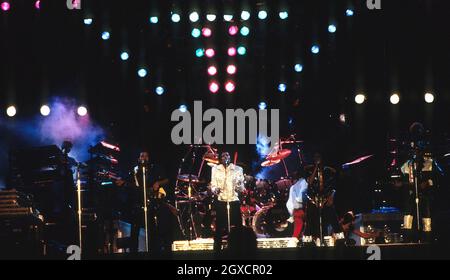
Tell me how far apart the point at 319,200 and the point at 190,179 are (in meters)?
2.64

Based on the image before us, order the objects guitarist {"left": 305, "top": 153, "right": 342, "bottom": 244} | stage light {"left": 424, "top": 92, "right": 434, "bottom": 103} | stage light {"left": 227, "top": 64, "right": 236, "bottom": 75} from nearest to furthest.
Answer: guitarist {"left": 305, "top": 153, "right": 342, "bottom": 244} < stage light {"left": 424, "top": 92, "right": 434, "bottom": 103} < stage light {"left": 227, "top": 64, "right": 236, "bottom": 75}

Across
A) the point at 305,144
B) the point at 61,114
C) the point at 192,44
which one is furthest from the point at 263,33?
the point at 61,114

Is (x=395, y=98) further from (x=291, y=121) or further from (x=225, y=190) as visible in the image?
(x=225, y=190)

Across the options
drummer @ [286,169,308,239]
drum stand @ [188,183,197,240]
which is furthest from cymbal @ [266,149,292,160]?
drum stand @ [188,183,197,240]

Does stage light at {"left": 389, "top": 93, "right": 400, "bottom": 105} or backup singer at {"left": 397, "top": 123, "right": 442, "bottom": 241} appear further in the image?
stage light at {"left": 389, "top": 93, "right": 400, "bottom": 105}

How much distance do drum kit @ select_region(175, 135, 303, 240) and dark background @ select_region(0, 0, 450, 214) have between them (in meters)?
1.15

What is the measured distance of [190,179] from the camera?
40.4ft

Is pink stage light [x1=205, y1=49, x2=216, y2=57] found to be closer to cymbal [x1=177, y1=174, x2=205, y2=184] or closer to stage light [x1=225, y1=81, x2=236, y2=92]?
stage light [x1=225, y1=81, x2=236, y2=92]

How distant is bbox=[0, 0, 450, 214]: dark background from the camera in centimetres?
1262

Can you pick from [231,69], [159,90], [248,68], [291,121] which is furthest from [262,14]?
[159,90]

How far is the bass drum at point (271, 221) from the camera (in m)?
12.8

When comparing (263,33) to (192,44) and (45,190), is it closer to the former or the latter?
(192,44)

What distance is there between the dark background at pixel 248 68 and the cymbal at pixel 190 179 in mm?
1415
